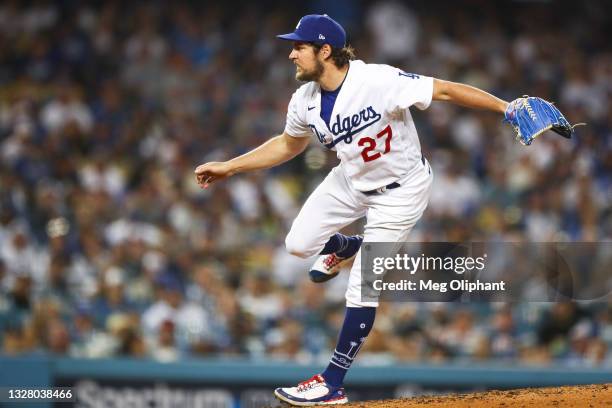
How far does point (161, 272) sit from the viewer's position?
389 inches

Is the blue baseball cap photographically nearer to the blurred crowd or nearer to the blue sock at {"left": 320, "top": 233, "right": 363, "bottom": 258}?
the blue sock at {"left": 320, "top": 233, "right": 363, "bottom": 258}

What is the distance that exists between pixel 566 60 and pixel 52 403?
7502 millimetres

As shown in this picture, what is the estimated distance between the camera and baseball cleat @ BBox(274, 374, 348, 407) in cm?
532

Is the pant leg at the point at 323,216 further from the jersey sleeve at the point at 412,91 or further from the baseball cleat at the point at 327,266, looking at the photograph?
the jersey sleeve at the point at 412,91

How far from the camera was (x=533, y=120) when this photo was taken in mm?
4926

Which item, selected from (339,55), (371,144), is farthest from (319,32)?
(371,144)

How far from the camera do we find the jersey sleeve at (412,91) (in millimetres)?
5102

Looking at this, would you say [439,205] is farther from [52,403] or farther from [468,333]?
[52,403]

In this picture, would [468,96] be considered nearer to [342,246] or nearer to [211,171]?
[342,246]

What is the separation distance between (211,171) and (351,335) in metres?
1.17

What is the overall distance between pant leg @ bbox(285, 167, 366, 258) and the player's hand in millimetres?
478

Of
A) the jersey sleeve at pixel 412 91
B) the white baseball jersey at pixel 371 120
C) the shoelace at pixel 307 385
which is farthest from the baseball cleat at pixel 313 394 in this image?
the jersey sleeve at pixel 412 91

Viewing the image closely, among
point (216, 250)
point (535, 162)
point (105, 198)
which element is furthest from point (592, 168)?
point (105, 198)

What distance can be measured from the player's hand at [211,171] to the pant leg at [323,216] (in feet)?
1.57
